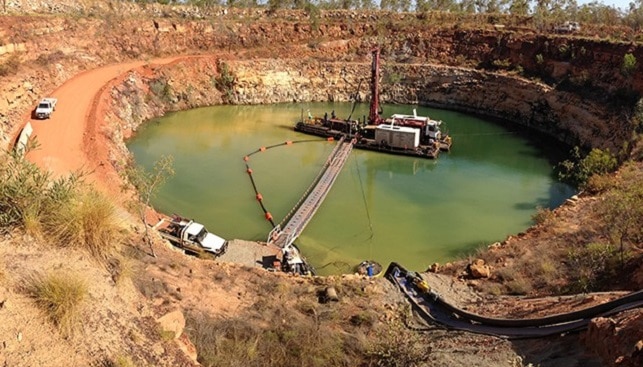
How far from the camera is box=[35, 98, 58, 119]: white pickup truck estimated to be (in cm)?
2630

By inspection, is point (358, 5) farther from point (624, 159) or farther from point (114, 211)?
point (114, 211)

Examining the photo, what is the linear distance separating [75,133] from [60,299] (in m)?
20.8

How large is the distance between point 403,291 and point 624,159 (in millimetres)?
18006

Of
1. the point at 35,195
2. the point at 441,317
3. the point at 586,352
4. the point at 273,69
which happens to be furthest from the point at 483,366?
the point at 273,69

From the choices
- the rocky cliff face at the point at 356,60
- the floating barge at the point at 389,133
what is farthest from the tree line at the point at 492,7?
the floating barge at the point at 389,133

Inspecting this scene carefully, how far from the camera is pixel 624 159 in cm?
2502

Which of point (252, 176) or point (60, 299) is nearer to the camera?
point (60, 299)

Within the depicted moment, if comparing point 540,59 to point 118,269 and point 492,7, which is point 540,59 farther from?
point 118,269

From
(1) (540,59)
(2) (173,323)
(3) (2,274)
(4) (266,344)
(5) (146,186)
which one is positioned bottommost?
(4) (266,344)

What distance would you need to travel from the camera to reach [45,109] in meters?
26.5

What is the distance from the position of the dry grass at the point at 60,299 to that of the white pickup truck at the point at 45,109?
22.9 m

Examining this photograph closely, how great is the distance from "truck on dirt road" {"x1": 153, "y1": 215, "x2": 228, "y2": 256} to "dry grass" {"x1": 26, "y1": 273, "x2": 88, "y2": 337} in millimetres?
9506

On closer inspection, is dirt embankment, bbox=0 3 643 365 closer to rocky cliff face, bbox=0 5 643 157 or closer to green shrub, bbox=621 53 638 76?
rocky cliff face, bbox=0 5 643 157

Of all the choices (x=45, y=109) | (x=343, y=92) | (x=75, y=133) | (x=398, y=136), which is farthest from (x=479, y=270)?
(x=343, y=92)
